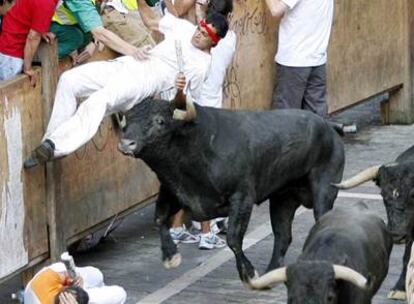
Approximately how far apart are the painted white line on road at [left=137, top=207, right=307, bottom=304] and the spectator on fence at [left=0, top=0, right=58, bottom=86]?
6.72ft

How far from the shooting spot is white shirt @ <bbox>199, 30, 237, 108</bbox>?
1328 cm

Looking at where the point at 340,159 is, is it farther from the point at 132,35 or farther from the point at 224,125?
the point at 132,35

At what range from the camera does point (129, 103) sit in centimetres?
1192

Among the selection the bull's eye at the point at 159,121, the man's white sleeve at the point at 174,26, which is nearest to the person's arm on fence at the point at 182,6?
the man's white sleeve at the point at 174,26

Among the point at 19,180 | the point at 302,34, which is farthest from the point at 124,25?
the point at 302,34

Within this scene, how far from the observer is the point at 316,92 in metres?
15.4

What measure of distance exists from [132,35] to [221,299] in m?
2.54

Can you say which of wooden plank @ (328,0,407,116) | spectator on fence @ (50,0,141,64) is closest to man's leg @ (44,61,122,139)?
spectator on fence @ (50,0,141,64)

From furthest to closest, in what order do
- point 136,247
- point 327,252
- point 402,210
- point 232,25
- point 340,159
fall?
point 232,25
point 136,247
point 340,159
point 402,210
point 327,252

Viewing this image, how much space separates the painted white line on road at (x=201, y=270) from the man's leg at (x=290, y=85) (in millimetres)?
1557

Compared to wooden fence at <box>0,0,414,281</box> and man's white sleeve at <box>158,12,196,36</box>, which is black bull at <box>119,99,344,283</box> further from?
wooden fence at <box>0,0,414,281</box>

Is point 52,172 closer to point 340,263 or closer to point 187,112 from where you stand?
point 187,112

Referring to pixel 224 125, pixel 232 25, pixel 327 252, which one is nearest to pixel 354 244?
pixel 327 252

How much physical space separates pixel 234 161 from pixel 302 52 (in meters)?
3.57
